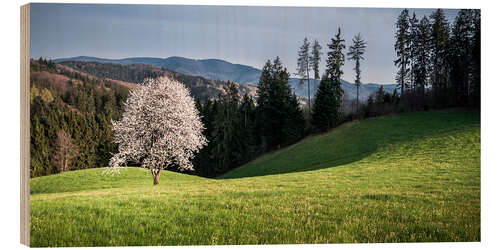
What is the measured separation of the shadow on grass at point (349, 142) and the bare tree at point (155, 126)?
1003 cm

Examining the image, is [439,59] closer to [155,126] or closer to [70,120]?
[155,126]

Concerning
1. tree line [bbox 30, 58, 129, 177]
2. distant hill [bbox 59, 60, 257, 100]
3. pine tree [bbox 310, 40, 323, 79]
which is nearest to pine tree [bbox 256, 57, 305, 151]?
A: pine tree [bbox 310, 40, 323, 79]

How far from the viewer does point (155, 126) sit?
45.6 feet

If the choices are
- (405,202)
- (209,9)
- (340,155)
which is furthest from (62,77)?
(340,155)

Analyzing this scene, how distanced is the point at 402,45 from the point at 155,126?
533 inches

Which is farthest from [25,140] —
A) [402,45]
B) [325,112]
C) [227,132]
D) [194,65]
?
[325,112]

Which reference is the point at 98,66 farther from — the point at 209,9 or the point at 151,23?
the point at 209,9

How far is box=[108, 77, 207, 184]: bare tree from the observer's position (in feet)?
45.8

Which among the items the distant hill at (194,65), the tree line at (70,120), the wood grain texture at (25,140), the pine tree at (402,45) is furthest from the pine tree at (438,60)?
the tree line at (70,120)

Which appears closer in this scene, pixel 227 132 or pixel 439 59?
pixel 439 59

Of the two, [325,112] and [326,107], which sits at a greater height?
[326,107]

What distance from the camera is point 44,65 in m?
8.77

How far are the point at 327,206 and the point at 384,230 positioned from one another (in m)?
1.60

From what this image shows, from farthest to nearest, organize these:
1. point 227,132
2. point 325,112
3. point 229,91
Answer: point 325,112, point 227,132, point 229,91
